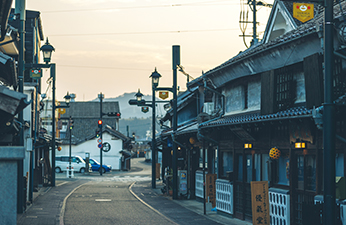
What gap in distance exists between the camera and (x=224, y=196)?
67.5 feet

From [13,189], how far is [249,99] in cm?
1315

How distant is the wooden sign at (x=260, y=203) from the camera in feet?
53.3

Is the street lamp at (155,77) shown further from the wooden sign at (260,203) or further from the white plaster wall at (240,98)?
the wooden sign at (260,203)

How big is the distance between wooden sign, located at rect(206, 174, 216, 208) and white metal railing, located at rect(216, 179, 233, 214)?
1.50 metres

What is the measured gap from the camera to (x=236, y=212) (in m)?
19.5

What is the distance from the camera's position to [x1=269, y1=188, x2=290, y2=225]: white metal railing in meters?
15.4

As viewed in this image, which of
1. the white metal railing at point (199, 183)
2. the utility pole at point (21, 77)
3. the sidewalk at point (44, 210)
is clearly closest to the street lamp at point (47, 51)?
the utility pole at point (21, 77)

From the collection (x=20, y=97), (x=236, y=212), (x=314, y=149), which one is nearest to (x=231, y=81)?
(x=236, y=212)

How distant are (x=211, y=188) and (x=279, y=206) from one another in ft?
24.5

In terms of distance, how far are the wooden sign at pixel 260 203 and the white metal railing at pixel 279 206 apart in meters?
0.20

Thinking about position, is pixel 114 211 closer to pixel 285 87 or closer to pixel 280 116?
pixel 285 87

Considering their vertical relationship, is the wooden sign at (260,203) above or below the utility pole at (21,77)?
below

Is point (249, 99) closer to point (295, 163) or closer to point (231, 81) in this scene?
point (231, 81)

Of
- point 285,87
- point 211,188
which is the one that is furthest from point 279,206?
point 211,188
